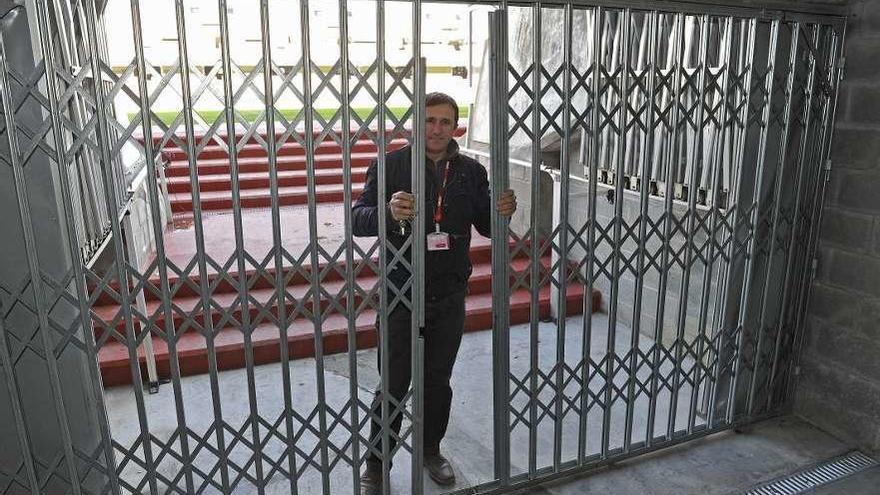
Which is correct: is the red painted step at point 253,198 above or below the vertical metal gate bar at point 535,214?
below

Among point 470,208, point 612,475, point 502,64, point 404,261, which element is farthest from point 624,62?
point 612,475

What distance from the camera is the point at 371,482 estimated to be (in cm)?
279

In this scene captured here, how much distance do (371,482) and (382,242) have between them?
1.18 m

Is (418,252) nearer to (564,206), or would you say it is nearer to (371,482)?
(564,206)

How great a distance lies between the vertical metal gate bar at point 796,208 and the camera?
3013 millimetres

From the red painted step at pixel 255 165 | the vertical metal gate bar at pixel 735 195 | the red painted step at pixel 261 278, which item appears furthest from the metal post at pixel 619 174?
the red painted step at pixel 255 165

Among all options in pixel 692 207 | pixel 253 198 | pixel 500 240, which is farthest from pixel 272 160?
pixel 253 198

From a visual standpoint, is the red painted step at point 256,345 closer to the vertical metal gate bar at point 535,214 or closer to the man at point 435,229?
the man at point 435,229

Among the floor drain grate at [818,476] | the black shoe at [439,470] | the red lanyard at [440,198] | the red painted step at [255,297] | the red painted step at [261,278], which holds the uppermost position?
the red lanyard at [440,198]

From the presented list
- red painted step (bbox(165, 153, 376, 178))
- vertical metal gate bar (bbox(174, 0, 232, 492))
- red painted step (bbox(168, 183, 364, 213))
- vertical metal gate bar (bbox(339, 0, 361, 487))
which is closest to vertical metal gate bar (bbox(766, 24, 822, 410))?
vertical metal gate bar (bbox(339, 0, 361, 487))

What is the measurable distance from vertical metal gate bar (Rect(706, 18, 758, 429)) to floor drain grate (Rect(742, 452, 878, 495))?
44 cm

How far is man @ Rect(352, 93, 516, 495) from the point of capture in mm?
2426

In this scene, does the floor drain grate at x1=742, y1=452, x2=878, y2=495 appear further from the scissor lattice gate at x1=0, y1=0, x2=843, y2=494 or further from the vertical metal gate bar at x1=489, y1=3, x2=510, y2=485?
the vertical metal gate bar at x1=489, y1=3, x2=510, y2=485

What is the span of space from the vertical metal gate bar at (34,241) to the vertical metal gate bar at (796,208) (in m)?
3.05
